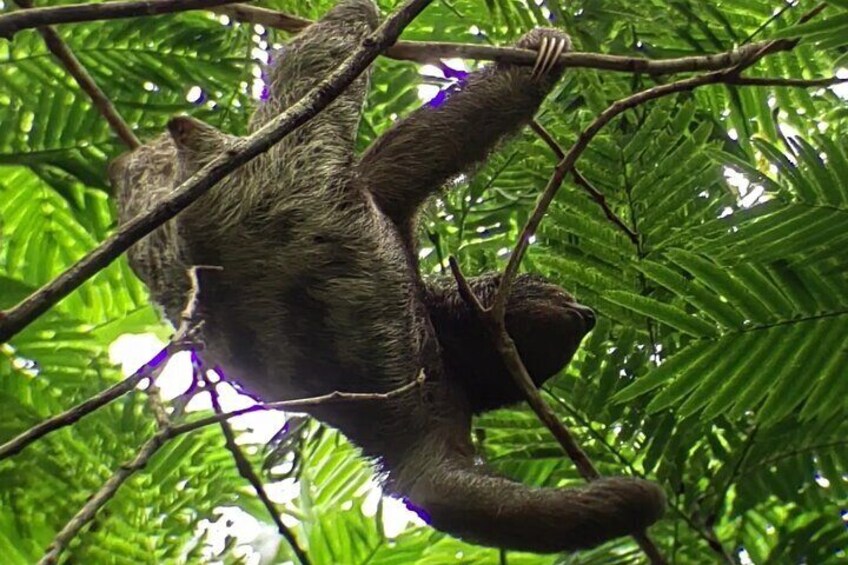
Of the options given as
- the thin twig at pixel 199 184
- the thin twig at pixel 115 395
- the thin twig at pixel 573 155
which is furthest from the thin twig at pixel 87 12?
the thin twig at pixel 573 155

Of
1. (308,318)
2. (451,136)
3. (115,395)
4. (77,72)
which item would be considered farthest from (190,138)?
(115,395)

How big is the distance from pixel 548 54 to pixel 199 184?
131cm

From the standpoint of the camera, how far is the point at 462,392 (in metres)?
2.76

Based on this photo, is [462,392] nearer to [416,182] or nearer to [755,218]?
[416,182]

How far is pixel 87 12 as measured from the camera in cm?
179

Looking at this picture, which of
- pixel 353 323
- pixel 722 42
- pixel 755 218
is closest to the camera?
pixel 755 218

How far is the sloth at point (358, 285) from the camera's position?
8.34 ft

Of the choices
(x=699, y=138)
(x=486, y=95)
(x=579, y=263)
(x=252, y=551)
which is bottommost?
(x=252, y=551)

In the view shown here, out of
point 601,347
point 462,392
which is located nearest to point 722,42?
point 601,347

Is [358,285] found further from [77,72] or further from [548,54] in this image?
[77,72]

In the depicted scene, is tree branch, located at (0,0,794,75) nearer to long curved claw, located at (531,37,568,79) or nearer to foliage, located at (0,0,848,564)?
long curved claw, located at (531,37,568,79)

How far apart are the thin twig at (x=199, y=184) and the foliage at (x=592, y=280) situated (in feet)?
2.42

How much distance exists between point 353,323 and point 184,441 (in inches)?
24.8

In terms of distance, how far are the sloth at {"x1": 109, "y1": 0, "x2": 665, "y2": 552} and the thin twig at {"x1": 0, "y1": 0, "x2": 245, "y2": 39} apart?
26.2 inches
